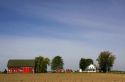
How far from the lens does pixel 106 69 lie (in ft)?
463

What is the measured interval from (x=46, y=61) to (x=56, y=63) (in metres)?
41.4

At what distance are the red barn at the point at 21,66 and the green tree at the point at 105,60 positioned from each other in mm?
35218

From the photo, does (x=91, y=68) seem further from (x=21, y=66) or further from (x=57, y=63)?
(x=21, y=66)

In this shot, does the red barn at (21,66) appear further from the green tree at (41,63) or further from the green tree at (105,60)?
the green tree at (105,60)

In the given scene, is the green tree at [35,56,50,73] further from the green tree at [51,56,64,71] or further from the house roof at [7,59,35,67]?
the green tree at [51,56,64,71]

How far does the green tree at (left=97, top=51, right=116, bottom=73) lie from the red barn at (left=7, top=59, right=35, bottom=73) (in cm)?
3522

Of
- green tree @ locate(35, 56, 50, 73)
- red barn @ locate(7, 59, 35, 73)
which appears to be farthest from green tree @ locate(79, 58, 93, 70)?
red barn @ locate(7, 59, 35, 73)

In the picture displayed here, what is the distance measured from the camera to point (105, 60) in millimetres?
143250

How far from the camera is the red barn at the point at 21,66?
127688 millimetres

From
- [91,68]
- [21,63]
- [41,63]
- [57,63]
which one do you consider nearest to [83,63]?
[91,68]

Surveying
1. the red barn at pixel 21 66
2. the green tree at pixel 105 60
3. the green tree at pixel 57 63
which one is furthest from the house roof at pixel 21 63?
the green tree at pixel 57 63

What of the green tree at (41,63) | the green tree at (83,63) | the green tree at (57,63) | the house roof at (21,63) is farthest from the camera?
the green tree at (57,63)

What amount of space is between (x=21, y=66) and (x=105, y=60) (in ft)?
140

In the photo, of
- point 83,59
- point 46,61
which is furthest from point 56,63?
point 46,61
